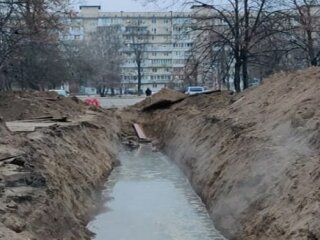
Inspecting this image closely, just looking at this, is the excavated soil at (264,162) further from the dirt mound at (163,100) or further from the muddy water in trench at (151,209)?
the dirt mound at (163,100)

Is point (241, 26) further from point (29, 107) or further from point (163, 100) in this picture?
point (29, 107)

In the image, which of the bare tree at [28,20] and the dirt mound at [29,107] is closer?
the dirt mound at [29,107]

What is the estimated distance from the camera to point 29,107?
24.4m

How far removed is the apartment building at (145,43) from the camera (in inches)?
3871

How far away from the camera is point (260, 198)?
30.5 ft

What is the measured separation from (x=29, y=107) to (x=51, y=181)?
1446 centimetres

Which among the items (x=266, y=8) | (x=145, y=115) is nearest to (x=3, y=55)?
(x=145, y=115)

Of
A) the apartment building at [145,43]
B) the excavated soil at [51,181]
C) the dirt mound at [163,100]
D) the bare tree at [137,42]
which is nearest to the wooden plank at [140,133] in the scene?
the dirt mound at [163,100]

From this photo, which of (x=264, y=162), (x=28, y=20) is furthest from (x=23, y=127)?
(x=264, y=162)

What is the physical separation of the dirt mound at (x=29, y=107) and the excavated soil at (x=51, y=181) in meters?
4.43

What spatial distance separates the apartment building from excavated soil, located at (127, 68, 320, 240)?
79.1 metres

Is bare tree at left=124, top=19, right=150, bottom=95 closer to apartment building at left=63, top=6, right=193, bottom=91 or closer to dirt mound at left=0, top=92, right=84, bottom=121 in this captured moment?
apartment building at left=63, top=6, right=193, bottom=91

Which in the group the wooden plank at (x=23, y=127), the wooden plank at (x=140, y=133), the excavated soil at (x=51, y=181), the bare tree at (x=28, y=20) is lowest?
the wooden plank at (x=140, y=133)

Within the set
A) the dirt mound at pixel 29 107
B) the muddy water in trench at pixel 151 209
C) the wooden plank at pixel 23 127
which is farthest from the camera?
the dirt mound at pixel 29 107
